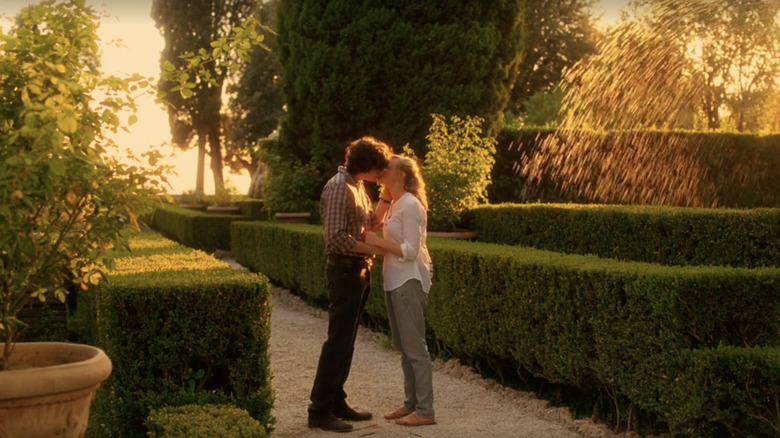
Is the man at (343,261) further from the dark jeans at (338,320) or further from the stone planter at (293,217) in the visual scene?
the stone planter at (293,217)

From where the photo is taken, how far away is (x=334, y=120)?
1739 cm

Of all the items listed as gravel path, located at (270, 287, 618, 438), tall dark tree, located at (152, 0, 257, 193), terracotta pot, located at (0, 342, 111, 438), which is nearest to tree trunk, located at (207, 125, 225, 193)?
tall dark tree, located at (152, 0, 257, 193)

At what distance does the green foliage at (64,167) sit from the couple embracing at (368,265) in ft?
5.05

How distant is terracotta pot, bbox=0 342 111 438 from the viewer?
3979mm

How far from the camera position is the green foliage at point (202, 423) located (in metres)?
4.68

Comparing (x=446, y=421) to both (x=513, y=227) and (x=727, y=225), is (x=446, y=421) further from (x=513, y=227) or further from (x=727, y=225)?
(x=513, y=227)

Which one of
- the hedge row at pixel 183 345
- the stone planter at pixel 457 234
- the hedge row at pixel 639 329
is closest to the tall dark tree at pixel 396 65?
the stone planter at pixel 457 234

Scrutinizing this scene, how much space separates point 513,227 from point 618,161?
306 inches

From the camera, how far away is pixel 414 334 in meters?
5.99

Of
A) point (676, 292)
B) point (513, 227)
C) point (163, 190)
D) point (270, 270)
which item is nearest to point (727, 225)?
point (513, 227)

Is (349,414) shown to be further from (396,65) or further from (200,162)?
(200,162)

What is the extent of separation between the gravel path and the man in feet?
0.91

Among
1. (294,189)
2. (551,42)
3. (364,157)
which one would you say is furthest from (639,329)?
(551,42)

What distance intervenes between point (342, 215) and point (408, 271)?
1.90 ft
